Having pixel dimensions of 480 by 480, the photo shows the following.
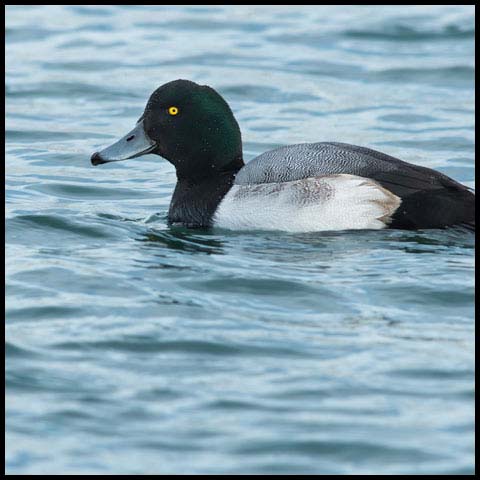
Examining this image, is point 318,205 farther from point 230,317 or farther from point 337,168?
point 230,317

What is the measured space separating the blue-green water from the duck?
0.45ft

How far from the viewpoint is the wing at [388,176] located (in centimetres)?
934

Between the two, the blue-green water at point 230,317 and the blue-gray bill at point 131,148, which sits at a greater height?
the blue-gray bill at point 131,148

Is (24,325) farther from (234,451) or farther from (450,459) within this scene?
(450,459)

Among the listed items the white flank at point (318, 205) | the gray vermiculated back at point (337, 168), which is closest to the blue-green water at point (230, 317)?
the white flank at point (318, 205)

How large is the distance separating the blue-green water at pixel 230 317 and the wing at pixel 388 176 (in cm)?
15

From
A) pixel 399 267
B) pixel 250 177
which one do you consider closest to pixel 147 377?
pixel 399 267

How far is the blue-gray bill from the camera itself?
10492 mm

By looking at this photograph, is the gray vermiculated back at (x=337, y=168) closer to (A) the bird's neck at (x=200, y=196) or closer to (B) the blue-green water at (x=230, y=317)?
(A) the bird's neck at (x=200, y=196)

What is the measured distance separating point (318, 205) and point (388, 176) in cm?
49

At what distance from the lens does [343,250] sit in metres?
9.15

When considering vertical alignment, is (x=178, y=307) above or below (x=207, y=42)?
below

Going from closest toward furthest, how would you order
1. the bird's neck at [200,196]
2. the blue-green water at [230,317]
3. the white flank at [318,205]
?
the blue-green water at [230,317], the white flank at [318,205], the bird's neck at [200,196]

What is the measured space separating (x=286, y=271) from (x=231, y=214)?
3.81 ft
